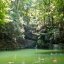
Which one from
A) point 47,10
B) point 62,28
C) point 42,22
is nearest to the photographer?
point 62,28

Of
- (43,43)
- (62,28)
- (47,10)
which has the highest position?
(47,10)

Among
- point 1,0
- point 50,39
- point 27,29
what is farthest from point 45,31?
point 1,0

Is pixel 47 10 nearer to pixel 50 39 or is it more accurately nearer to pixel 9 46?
pixel 50 39

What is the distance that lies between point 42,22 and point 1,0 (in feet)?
61.7

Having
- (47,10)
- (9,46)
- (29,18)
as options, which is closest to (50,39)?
(47,10)

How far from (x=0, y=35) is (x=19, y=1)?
29.8 feet

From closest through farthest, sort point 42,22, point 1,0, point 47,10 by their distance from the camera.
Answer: point 1,0
point 47,10
point 42,22

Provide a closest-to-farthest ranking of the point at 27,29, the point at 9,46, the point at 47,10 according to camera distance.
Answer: the point at 9,46 < the point at 47,10 < the point at 27,29

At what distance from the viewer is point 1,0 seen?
2519 centimetres

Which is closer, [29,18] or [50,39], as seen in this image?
[50,39]

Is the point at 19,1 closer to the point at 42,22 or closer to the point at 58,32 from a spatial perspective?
the point at 42,22

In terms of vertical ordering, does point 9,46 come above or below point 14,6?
below

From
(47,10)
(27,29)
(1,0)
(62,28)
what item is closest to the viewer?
(1,0)

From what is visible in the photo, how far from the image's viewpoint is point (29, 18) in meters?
48.5
